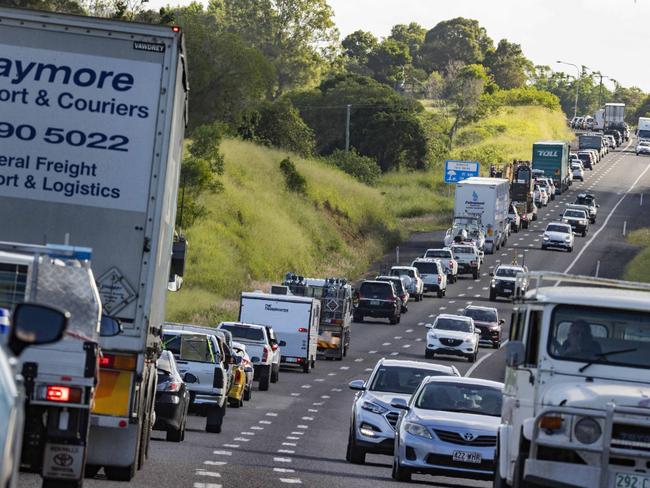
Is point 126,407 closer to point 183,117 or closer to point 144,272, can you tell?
point 144,272

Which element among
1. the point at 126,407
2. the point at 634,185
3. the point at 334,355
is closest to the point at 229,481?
the point at 126,407

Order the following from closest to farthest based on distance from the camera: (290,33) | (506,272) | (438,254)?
(506,272) → (438,254) → (290,33)

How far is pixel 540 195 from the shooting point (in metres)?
115

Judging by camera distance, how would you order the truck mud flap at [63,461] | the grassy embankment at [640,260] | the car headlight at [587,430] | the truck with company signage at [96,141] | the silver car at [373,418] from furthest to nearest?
1. the grassy embankment at [640,260]
2. the silver car at [373,418]
3. the truck with company signage at [96,141]
4. the car headlight at [587,430]
5. the truck mud flap at [63,461]

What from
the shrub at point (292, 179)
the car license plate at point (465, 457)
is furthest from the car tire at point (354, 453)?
the shrub at point (292, 179)

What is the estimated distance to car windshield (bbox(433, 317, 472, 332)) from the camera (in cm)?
5328

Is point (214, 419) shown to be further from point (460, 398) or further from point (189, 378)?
point (460, 398)

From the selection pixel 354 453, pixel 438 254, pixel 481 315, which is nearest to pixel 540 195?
pixel 438 254

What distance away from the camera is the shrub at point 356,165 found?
116438 millimetres

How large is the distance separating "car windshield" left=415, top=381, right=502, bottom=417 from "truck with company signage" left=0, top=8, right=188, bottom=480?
6042 millimetres

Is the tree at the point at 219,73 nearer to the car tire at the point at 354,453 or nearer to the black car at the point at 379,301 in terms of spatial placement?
the black car at the point at 379,301

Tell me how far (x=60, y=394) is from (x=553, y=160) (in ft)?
370

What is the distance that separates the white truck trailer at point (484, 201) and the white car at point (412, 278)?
424 inches

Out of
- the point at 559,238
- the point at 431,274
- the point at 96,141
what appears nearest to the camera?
the point at 96,141
